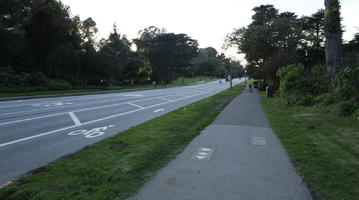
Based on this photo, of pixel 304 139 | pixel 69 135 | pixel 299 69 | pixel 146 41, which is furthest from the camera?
pixel 146 41

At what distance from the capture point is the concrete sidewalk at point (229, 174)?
3.44 m

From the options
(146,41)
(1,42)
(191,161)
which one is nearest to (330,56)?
(191,161)

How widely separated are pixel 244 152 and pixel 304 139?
2.30m

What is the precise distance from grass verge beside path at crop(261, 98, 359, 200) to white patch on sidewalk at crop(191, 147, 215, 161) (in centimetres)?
177

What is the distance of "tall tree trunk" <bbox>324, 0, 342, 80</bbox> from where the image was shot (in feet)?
41.4

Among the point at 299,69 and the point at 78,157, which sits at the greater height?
the point at 299,69

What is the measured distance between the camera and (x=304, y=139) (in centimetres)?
657

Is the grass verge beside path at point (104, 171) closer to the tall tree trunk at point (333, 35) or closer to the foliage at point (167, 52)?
the tall tree trunk at point (333, 35)

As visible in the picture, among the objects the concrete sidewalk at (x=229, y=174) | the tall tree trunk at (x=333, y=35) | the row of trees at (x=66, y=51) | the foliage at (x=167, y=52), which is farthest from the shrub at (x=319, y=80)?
the foliage at (x=167, y=52)

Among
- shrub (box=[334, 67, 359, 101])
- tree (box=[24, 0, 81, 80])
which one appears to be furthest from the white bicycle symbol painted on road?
tree (box=[24, 0, 81, 80])

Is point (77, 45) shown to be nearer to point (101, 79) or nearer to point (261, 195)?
point (101, 79)

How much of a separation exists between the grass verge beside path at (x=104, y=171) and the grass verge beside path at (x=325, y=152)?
270 centimetres

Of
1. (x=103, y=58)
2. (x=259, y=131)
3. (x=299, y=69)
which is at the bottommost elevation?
(x=259, y=131)

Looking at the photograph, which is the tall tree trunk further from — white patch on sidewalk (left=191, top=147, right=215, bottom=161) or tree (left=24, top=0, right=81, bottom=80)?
tree (left=24, top=0, right=81, bottom=80)
